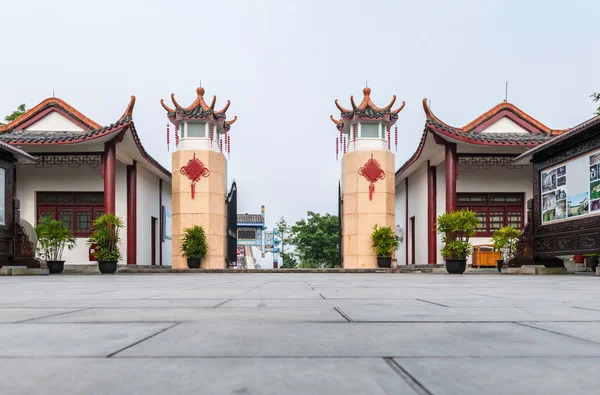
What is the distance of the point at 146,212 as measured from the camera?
55.3ft

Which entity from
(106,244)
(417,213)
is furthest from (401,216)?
(106,244)

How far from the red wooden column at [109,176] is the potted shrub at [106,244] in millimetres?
829

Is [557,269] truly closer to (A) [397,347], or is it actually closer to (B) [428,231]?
(B) [428,231]

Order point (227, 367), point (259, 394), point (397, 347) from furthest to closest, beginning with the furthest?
point (397, 347) → point (227, 367) → point (259, 394)

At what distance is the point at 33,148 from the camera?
14.2m

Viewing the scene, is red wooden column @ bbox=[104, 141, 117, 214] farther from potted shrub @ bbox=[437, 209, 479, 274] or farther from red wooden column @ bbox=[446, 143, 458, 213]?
red wooden column @ bbox=[446, 143, 458, 213]

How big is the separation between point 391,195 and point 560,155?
602cm

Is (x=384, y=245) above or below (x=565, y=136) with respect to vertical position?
below

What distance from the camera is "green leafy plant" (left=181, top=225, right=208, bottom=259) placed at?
14750 mm

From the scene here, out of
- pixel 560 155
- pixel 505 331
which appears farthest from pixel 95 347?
pixel 560 155

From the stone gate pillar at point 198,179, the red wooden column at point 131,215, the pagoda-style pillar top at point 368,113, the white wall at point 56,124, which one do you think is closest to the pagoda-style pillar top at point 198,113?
the stone gate pillar at point 198,179

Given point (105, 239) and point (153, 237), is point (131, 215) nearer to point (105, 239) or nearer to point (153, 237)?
point (153, 237)

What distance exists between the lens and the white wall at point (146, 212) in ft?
52.8

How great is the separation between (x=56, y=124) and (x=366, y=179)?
9.42 metres
